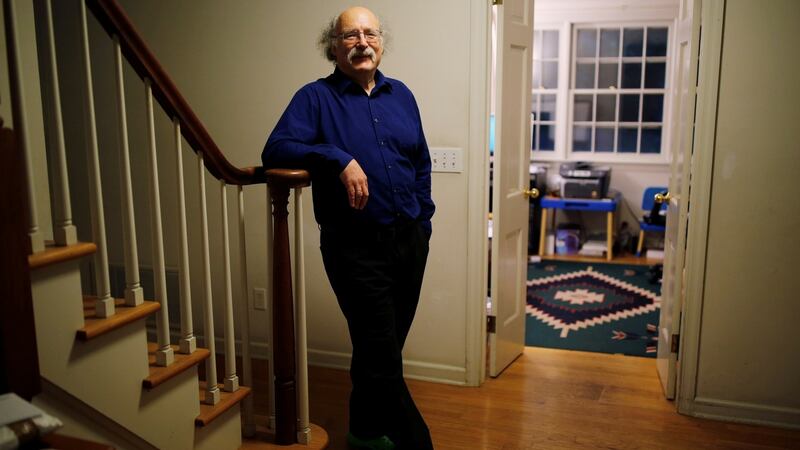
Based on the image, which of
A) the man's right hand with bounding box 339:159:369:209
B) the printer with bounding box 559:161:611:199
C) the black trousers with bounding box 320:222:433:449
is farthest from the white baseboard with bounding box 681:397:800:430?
the printer with bounding box 559:161:611:199

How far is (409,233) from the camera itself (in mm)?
2217

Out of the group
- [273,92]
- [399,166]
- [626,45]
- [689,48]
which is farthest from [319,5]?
[626,45]

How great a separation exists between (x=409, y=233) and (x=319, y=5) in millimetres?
1387

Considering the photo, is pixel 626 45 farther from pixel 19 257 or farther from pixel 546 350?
pixel 19 257

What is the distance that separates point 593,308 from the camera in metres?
4.41

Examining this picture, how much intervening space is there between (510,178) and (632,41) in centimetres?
369

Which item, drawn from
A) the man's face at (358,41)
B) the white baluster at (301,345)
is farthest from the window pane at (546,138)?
the white baluster at (301,345)

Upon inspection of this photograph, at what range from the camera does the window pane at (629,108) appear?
630 centimetres

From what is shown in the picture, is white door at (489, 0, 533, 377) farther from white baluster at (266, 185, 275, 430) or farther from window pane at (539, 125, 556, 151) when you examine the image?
window pane at (539, 125, 556, 151)

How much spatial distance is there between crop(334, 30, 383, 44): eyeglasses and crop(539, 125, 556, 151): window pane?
4.62 m

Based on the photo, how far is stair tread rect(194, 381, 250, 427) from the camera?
1.86 metres

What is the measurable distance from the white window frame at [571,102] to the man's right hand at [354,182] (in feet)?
15.8

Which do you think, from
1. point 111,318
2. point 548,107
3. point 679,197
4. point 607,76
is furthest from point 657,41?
point 111,318

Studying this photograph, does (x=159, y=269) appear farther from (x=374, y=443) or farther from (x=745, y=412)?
(x=745, y=412)
